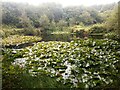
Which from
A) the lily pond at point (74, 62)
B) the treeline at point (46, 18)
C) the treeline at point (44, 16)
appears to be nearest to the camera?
the lily pond at point (74, 62)

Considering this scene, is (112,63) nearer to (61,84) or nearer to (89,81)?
(89,81)

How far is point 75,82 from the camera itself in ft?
44.7

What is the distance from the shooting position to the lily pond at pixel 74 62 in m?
14.0

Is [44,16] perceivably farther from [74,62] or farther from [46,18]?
[74,62]

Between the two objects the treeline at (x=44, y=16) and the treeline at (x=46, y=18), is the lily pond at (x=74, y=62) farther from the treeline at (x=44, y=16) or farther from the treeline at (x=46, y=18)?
the treeline at (x=44, y=16)

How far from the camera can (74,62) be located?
53.1 feet

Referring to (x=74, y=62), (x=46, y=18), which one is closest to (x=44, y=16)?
(x=46, y=18)

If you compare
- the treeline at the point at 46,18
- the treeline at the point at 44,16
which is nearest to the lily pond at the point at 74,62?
the treeline at the point at 46,18

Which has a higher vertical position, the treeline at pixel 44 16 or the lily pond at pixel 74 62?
the lily pond at pixel 74 62

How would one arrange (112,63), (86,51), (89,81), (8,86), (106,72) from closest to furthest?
(8,86)
(89,81)
(106,72)
(112,63)
(86,51)

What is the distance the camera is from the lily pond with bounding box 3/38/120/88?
1401 cm

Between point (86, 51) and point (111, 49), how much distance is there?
219cm

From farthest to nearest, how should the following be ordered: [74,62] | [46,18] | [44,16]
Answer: [44,16] → [46,18] → [74,62]

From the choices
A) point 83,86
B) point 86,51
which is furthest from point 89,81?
point 86,51
